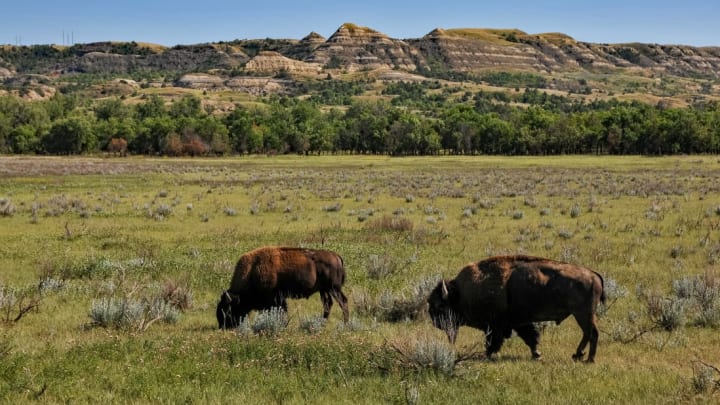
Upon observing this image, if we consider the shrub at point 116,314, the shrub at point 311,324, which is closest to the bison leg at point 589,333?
the shrub at point 311,324

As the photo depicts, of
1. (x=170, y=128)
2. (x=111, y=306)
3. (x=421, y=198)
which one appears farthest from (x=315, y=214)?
(x=170, y=128)

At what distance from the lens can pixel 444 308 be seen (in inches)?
359

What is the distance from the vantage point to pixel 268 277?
10.6m

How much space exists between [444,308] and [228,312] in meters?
3.87

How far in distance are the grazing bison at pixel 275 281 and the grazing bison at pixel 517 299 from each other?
263 centimetres

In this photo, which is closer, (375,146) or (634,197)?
(634,197)

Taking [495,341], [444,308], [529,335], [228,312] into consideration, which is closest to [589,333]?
[529,335]

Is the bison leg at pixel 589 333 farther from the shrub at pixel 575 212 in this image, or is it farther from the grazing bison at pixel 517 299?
the shrub at pixel 575 212

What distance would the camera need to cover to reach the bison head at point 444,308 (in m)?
8.88

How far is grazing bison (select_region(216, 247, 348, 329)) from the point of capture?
34.5ft

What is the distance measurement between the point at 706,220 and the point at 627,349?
19.5m

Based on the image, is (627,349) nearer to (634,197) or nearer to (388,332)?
(388,332)

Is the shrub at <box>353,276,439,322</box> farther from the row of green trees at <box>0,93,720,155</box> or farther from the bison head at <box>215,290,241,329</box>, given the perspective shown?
the row of green trees at <box>0,93,720,155</box>

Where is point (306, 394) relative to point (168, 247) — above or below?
above
